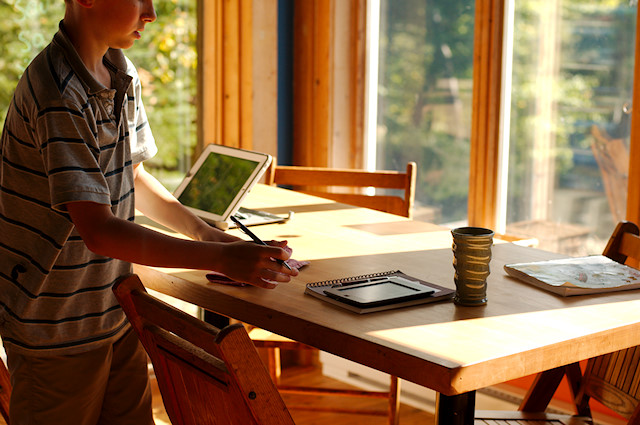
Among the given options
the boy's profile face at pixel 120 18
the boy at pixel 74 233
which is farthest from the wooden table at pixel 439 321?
the boy's profile face at pixel 120 18

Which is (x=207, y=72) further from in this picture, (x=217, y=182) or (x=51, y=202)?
(x=51, y=202)

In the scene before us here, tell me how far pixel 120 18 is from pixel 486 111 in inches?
73.2

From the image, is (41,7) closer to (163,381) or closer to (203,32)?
(203,32)

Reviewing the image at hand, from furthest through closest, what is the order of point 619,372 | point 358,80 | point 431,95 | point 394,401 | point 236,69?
point 358,80 < point 236,69 < point 431,95 < point 394,401 < point 619,372

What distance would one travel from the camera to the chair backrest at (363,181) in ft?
8.59

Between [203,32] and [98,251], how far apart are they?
6.94ft

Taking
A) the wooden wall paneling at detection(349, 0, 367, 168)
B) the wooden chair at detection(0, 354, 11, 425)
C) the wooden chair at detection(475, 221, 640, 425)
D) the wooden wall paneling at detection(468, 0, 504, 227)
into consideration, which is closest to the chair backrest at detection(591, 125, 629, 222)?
the wooden wall paneling at detection(468, 0, 504, 227)

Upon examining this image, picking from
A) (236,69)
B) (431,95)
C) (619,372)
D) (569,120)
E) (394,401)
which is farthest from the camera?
(236,69)

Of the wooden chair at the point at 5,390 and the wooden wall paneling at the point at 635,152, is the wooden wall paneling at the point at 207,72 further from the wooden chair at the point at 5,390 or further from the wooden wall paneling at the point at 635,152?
the wooden chair at the point at 5,390

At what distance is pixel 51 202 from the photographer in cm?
138

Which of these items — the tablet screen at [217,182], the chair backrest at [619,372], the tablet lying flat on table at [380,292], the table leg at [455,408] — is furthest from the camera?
the tablet screen at [217,182]

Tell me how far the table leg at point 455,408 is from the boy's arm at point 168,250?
1.14ft

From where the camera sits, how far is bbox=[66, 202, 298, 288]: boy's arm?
1357mm

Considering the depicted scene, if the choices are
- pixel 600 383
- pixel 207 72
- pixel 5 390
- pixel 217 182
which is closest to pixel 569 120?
pixel 600 383
